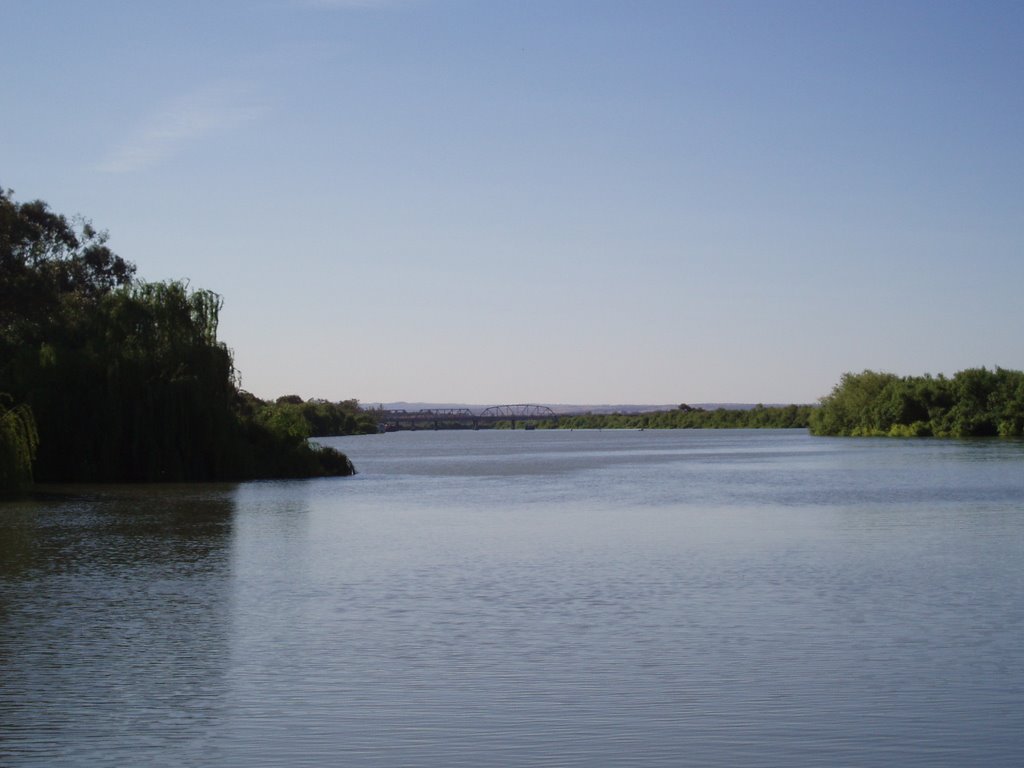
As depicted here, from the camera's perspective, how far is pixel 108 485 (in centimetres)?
4044

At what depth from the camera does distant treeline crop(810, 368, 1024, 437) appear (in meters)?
101

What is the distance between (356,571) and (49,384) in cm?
2380

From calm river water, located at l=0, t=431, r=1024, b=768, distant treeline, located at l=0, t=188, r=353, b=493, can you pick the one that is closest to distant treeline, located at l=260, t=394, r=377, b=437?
distant treeline, located at l=0, t=188, r=353, b=493

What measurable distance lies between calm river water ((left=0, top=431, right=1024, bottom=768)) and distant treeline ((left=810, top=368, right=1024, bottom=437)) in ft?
254

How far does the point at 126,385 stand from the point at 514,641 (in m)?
30.1

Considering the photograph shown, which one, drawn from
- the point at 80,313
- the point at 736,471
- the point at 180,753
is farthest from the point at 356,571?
the point at 736,471

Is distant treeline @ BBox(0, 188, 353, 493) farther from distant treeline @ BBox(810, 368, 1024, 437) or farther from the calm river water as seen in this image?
distant treeline @ BBox(810, 368, 1024, 437)

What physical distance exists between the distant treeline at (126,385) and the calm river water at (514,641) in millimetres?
11668

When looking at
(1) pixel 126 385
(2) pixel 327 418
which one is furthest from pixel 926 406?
(1) pixel 126 385

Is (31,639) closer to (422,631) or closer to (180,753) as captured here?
(422,631)

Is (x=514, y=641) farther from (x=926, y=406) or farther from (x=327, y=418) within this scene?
(x=327, y=418)

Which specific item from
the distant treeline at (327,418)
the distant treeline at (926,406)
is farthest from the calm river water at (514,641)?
the distant treeline at (327,418)

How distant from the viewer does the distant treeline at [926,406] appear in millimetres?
100875

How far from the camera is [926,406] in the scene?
360 feet
